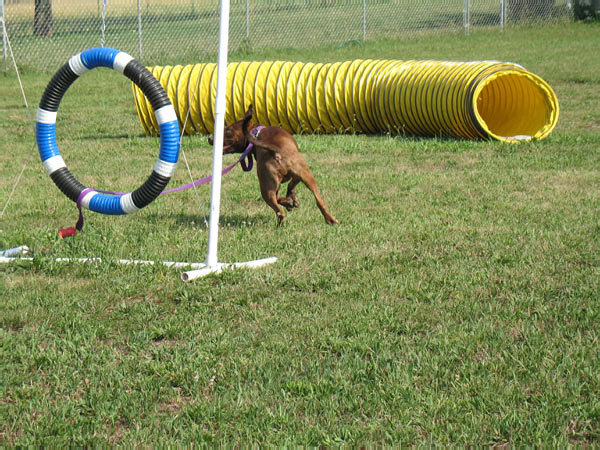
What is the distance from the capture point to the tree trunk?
57.9ft

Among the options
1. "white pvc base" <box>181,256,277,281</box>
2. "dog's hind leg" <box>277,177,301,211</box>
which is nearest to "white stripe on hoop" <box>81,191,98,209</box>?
"white pvc base" <box>181,256,277,281</box>

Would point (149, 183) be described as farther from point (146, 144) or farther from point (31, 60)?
point (31, 60)

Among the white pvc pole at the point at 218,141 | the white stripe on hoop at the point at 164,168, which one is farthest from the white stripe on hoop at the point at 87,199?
the white pvc pole at the point at 218,141

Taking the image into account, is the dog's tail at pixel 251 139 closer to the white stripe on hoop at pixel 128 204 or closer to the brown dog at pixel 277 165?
the brown dog at pixel 277 165

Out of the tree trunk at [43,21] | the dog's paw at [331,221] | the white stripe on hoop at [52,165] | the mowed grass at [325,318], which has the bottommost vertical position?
the mowed grass at [325,318]

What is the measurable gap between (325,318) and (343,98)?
634 centimetres

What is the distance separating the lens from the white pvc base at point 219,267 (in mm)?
4387

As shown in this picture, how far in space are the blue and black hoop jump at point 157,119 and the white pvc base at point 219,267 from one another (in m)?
0.68

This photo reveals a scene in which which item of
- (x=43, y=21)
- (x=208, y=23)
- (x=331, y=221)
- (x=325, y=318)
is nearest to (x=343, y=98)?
(x=331, y=221)

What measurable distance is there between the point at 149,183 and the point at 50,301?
1058mm

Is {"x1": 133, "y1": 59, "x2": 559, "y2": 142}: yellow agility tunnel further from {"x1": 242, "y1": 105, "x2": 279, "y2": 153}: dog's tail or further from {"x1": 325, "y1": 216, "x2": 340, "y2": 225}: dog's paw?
{"x1": 325, "y1": 216, "x2": 340, "y2": 225}: dog's paw

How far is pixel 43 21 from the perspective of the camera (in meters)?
17.8

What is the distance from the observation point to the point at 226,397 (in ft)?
9.98

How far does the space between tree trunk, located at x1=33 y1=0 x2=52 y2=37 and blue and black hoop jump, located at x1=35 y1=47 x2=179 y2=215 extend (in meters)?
13.8
